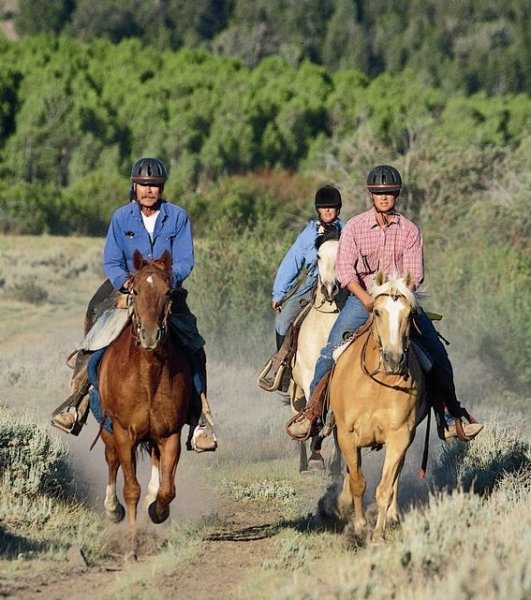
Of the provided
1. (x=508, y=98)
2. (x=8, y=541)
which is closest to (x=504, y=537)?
(x=8, y=541)

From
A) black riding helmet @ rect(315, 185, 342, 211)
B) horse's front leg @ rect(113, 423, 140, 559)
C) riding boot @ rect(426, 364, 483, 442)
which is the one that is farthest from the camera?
black riding helmet @ rect(315, 185, 342, 211)

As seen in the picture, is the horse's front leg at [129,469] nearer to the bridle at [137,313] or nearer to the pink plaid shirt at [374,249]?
the bridle at [137,313]

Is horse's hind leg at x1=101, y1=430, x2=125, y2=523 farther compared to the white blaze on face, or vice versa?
horse's hind leg at x1=101, y1=430, x2=125, y2=523

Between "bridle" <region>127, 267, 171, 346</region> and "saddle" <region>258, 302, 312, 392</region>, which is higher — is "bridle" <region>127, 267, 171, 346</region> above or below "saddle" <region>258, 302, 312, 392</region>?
above

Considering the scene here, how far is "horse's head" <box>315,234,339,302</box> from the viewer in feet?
39.6

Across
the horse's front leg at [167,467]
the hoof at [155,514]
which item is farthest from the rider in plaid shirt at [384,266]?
the hoof at [155,514]

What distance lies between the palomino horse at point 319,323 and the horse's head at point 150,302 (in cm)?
351

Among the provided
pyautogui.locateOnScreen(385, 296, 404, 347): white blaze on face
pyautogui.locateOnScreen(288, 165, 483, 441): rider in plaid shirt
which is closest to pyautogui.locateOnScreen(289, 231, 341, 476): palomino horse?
pyautogui.locateOnScreen(288, 165, 483, 441): rider in plaid shirt

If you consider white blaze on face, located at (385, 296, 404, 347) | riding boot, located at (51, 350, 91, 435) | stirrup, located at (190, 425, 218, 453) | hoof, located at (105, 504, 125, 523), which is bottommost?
hoof, located at (105, 504, 125, 523)

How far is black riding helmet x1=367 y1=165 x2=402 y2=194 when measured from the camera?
9891 mm

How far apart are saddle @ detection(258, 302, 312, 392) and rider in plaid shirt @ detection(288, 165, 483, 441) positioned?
2759 mm

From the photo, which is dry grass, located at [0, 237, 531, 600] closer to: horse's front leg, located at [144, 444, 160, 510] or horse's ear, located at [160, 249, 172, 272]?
horse's front leg, located at [144, 444, 160, 510]

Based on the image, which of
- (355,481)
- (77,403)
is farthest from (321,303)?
(355,481)

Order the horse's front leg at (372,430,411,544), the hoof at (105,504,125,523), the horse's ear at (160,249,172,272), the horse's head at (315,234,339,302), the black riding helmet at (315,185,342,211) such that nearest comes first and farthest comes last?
the horse's ear at (160,249,172,272) → the horse's front leg at (372,430,411,544) → the hoof at (105,504,125,523) → the horse's head at (315,234,339,302) → the black riding helmet at (315,185,342,211)
